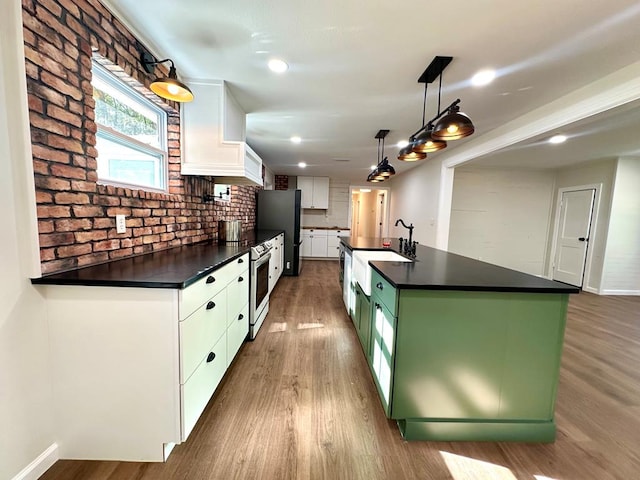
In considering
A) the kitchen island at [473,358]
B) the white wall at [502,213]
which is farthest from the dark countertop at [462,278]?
the white wall at [502,213]

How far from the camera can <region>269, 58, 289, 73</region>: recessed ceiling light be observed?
2000mm

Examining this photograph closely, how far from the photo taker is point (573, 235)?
5.11 meters

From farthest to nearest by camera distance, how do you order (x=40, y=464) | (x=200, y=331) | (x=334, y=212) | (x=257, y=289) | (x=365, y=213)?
(x=365, y=213)
(x=334, y=212)
(x=257, y=289)
(x=200, y=331)
(x=40, y=464)

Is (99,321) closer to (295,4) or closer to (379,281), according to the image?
(379,281)

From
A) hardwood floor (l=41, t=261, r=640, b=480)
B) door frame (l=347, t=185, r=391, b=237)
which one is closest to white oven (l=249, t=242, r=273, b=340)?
hardwood floor (l=41, t=261, r=640, b=480)

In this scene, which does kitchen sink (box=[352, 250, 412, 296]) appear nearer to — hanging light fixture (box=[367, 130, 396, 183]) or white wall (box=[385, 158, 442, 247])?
hanging light fixture (box=[367, 130, 396, 183])

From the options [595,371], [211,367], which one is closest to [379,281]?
[211,367]

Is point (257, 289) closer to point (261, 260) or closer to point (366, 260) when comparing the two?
point (261, 260)

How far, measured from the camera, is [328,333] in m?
2.76

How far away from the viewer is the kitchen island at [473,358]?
4.71 feet

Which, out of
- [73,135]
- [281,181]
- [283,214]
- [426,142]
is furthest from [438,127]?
[281,181]

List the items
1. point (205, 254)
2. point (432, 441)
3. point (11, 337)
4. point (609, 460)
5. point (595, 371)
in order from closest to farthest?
point (11, 337) < point (609, 460) < point (432, 441) < point (205, 254) < point (595, 371)

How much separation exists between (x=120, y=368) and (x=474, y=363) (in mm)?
1853

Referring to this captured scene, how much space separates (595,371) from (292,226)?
4.34m
